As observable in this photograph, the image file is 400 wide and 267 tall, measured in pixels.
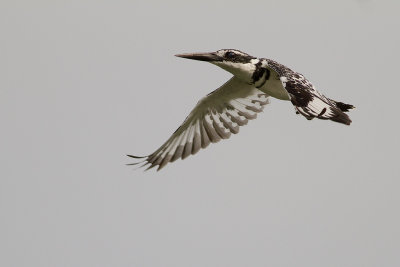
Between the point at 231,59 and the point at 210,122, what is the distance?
9.54 feet

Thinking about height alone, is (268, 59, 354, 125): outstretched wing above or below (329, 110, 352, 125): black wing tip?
above

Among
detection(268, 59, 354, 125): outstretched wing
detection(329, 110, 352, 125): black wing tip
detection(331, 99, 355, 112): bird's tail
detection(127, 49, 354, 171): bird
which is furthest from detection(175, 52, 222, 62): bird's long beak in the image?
detection(329, 110, 352, 125): black wing tip

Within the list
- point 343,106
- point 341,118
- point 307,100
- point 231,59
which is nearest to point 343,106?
point 343,106

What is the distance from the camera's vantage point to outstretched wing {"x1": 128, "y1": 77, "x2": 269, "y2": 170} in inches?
819

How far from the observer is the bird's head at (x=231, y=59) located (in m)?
18.4

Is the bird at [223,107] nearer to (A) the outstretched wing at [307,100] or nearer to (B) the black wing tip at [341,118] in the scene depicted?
(A) the outstretched wing at [307,100]

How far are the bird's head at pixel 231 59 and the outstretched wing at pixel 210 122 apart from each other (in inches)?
82.5

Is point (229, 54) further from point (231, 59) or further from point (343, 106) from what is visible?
point (343, 106)

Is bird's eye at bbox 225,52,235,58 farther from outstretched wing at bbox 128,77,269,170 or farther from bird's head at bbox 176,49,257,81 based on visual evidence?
outstretched wing at bbox 128,77,269,170

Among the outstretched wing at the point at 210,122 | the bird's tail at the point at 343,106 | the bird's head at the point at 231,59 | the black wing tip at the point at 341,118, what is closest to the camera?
the black wing tip at the point at 341,118

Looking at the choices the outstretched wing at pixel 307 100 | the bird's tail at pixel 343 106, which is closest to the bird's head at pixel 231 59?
the outstretched wing at pixel 307 100

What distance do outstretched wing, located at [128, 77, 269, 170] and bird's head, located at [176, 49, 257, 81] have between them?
6.87 ft

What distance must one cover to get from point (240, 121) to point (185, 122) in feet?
3.65

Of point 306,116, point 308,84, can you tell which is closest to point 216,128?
point 308,84
